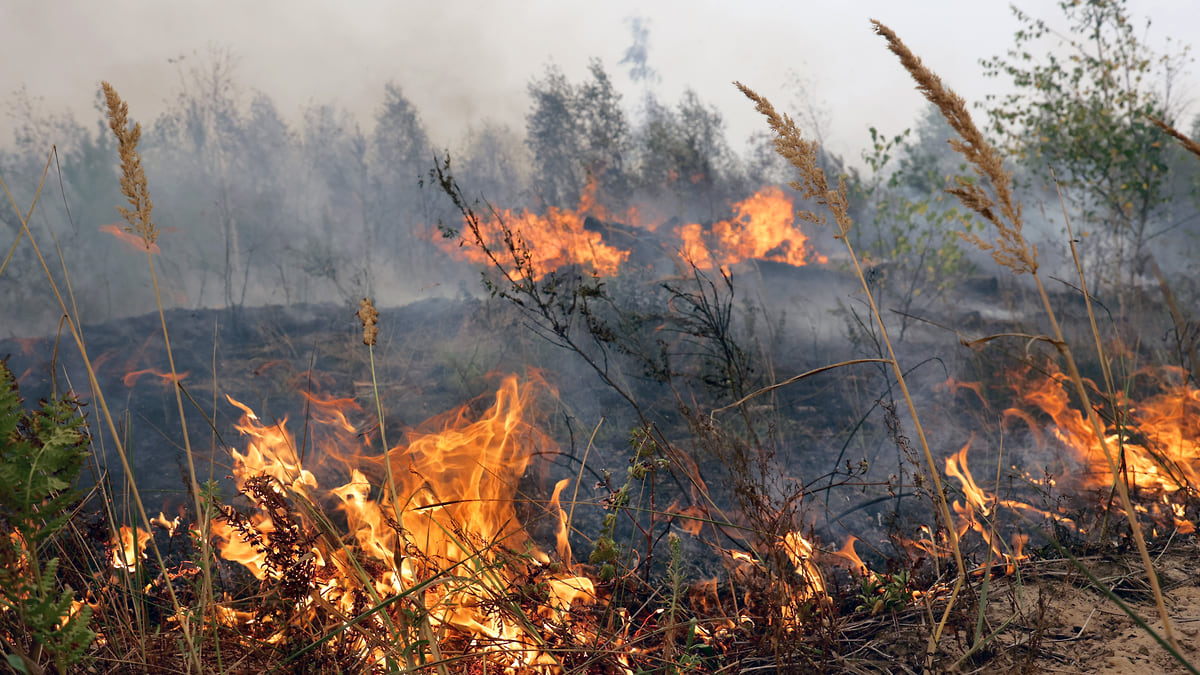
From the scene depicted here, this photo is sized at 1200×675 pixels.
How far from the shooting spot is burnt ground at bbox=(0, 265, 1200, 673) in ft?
5.41

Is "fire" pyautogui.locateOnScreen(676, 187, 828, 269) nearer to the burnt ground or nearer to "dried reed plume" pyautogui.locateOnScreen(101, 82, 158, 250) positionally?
the burnt ground

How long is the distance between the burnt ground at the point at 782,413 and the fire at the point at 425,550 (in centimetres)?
28

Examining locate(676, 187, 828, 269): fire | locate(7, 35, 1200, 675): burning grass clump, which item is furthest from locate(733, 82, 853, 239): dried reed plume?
locate(676, 187, 828, 269): fire

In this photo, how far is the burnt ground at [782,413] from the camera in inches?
64.9

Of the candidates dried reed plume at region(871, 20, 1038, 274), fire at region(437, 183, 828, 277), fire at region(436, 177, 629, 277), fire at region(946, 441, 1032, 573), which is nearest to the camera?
dried reed plume at region(871, 20, 1038, 274)

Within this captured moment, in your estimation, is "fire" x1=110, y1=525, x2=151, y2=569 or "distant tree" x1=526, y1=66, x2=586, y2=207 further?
"distant tree" x1=526, y1=66, x2=586, y2=207

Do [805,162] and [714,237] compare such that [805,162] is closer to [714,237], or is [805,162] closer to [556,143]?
[714,237]

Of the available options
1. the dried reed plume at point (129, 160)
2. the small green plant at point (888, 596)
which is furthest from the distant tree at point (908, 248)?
the dried reed plume at point (129, 160)

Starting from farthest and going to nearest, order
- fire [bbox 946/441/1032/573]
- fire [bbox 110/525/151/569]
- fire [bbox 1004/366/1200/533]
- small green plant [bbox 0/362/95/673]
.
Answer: fire [bbox 1004/366/1200/533] → fire [bbox 946/441/1032/573] → fire [bbox 110/525/151/569] → small green plant [bbox 0/362/95/673]

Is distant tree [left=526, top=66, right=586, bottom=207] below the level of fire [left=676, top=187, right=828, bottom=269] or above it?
above

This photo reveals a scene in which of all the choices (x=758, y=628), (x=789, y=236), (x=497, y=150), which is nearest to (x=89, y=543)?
(x=758, y=628)

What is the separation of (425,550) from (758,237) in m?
9.06

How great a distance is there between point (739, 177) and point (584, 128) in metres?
3.94

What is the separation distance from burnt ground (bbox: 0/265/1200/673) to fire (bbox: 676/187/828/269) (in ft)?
1.33
